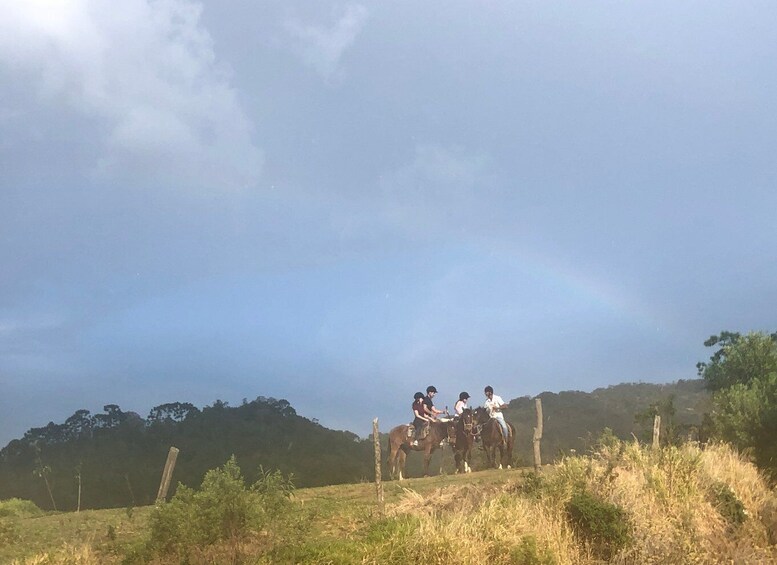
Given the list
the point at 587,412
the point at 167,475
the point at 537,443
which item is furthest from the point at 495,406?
the point at 587,412

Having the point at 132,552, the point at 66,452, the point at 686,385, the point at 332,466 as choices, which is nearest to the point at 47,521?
the point at 132,552

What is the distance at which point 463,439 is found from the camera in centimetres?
2877

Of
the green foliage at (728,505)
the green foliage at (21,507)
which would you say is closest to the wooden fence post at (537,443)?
the green foliage at (728,505)

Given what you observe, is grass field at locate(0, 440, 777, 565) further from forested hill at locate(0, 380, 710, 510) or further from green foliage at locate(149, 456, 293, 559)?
forested hill at locate(0, 380, 710, 510)

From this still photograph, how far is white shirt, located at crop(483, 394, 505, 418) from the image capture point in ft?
94.1

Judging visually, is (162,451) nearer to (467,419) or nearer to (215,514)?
(467,419)

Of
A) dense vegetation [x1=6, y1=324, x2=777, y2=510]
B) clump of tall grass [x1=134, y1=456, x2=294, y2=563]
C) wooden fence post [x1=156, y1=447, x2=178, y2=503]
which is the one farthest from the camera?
dense vegetation [x1=6, y1=324, x2=777, y2=510]

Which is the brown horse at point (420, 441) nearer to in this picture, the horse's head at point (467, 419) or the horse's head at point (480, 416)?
the horse's head at point (467, 419)

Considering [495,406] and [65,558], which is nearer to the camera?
[65,558]

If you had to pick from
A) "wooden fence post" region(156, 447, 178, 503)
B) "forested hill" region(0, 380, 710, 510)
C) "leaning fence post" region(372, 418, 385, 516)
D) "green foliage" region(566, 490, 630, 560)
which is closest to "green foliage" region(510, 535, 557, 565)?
Answer: "green foliage" region(566, 490, 630, 560)

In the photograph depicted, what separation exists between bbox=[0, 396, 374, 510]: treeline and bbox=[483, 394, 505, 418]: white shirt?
26.8 meters

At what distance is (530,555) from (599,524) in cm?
263

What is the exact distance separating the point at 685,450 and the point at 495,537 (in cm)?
874

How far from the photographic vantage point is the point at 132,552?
12.2 metres
